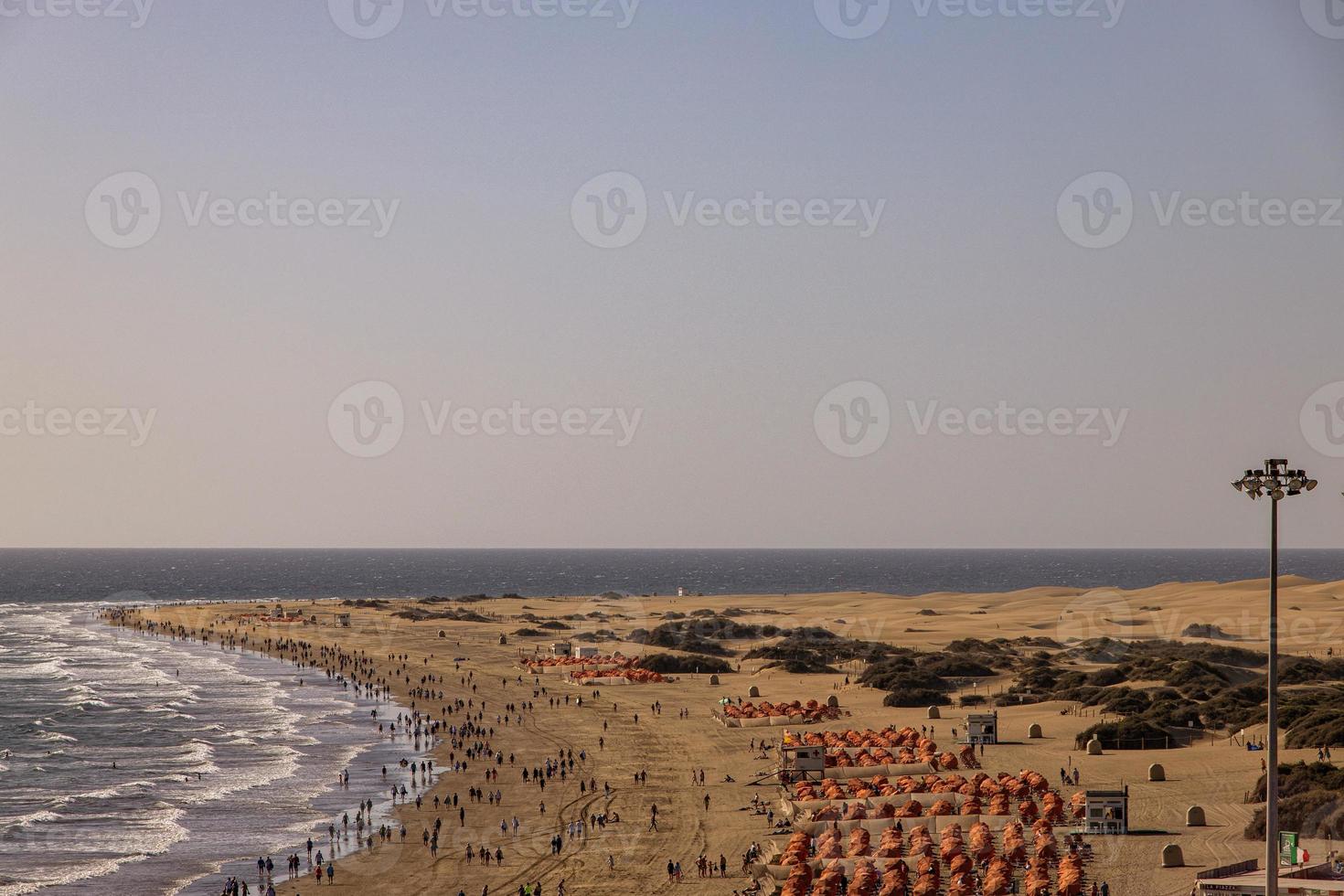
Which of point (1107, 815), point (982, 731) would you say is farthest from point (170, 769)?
point (1107, 815)

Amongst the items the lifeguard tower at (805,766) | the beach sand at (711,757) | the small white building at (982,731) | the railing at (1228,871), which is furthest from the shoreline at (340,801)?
the railing at (1228,871)

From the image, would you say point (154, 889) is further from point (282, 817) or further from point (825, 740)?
point (825, 740)

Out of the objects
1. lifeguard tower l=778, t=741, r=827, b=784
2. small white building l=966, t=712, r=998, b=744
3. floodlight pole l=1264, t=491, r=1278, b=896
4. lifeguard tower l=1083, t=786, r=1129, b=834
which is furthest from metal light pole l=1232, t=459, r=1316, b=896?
small white building l=966, t=712, r=998, b=744

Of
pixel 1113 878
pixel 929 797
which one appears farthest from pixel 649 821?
pixel 1113 878

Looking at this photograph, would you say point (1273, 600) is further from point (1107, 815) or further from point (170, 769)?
point (170, 769)

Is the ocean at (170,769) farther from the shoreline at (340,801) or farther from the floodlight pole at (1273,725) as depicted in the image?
the floodlight pole at (1273,725)

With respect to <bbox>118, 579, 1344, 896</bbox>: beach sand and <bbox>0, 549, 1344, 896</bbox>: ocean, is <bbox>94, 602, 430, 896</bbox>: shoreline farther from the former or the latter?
<bbox>118, 579, 1344, 896</bbox>: beach sand
